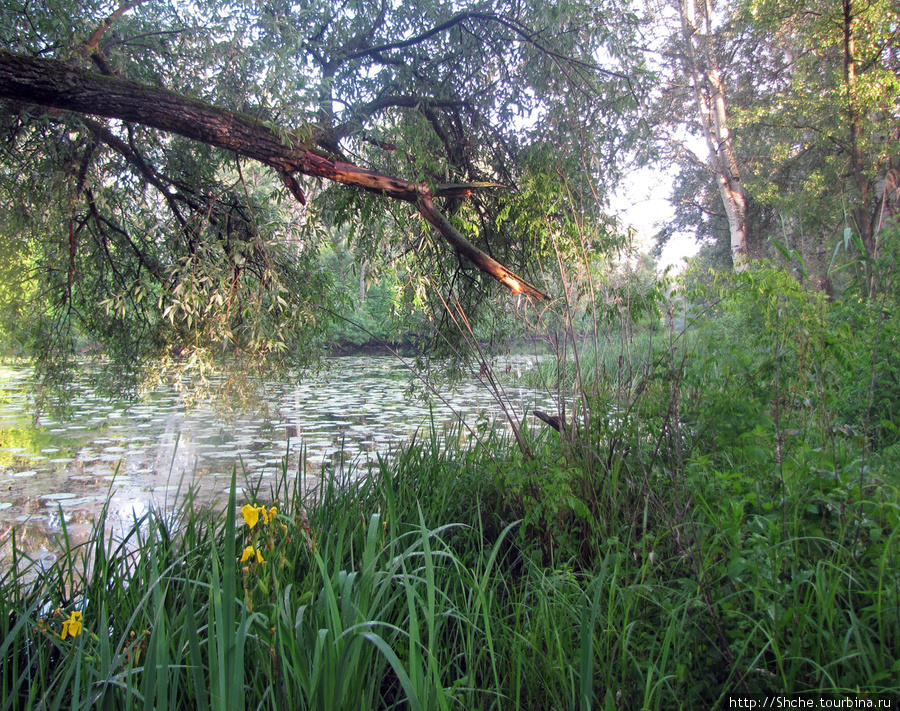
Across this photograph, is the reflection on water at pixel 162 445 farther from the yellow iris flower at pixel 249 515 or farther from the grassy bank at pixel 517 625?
the yellow iris flower at pixel 249 515

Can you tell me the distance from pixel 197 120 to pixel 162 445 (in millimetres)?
4734

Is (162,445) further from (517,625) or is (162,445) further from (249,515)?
(249,515)

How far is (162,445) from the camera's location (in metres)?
7.23

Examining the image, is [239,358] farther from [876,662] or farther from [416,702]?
[876,662]

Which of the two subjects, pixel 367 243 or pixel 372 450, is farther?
pixel 372 450

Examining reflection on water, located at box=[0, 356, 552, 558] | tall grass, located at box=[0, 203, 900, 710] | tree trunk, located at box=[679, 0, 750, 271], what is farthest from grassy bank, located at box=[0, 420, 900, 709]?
tree trunk, located at box=[679, 0, 750, 271]

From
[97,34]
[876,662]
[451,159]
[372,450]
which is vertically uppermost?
[97,34]

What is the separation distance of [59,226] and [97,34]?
6.17 ft

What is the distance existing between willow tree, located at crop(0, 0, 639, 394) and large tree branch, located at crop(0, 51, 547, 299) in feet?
0.09

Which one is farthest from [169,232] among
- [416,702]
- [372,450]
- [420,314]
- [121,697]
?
[416,702]

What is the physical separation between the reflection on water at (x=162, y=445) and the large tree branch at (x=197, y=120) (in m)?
1.54

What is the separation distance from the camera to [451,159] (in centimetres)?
550

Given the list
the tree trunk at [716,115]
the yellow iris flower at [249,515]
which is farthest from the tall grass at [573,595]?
the tree trunk at [716,115]

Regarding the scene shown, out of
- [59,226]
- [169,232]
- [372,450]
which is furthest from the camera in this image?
[372,450]
